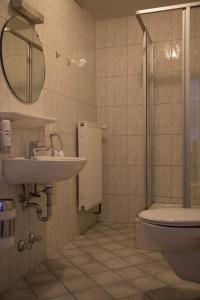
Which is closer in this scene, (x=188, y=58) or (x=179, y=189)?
(x=188, y=58)

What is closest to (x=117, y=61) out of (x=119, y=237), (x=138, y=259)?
(x=119, y=237)

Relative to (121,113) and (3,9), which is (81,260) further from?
(3,9)

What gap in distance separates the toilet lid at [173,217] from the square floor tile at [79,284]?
60cm

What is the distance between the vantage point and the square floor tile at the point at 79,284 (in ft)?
6.72

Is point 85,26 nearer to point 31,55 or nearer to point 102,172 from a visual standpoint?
point 31,55

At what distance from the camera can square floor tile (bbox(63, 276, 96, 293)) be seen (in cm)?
205

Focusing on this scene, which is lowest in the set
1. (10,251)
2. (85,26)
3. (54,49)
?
(10,251)

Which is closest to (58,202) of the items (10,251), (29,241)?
(29,241)

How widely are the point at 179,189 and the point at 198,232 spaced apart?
4.94ft

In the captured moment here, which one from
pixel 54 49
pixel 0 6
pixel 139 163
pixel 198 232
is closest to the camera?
pixel 198 232

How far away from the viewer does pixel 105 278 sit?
2213 mm

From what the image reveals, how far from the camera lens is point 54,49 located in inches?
108

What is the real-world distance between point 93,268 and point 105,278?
0.20 m

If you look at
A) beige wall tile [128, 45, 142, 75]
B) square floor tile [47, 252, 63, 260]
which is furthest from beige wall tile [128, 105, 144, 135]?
square floor tile [47, 252, 63, 260]
